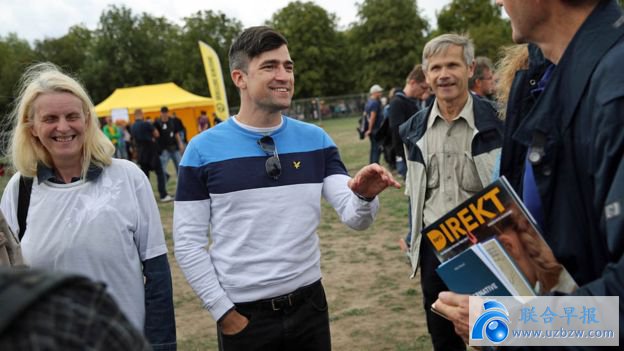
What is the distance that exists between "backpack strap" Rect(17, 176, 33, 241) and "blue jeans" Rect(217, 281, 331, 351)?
→ 1058mm

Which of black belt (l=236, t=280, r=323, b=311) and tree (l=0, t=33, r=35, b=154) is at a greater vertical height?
tree (l=0, t=33, r=35, b=154)

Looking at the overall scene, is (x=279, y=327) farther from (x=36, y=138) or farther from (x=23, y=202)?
(x=36, y=138)

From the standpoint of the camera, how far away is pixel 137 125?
11758mm

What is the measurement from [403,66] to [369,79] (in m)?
3.74

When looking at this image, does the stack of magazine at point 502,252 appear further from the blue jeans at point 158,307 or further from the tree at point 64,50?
the tree at point 64,50

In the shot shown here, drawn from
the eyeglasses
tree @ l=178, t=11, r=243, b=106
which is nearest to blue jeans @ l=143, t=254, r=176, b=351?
the eyeglasses

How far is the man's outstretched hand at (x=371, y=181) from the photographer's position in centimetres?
239

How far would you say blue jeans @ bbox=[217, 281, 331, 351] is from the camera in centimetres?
256

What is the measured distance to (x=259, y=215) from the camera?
260 cm

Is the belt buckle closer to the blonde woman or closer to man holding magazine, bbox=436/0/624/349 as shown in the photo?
the blonde woman

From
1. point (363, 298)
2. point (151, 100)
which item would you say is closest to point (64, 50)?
point (151, 100)

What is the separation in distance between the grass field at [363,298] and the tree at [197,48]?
4760 centimetres

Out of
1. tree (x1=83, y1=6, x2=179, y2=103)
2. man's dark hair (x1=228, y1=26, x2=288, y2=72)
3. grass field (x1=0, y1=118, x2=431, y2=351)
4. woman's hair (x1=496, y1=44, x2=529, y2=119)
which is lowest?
grass field (x1=0, y1=118, x2=431, y2=351)

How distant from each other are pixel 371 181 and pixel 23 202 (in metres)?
1.61
